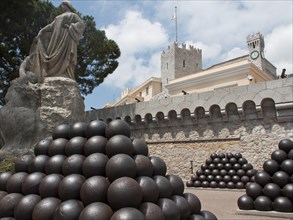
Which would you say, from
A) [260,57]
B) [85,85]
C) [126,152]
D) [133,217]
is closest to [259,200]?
[126,152]

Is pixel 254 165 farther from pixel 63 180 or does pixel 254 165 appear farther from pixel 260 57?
pixel 260 57

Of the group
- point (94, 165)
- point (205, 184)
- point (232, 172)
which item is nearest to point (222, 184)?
point (232, 172)

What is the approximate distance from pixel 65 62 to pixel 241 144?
7.60m

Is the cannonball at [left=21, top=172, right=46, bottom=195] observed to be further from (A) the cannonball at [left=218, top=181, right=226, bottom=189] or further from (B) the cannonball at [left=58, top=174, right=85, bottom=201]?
(A) the cannonball at [left=218, top=181, right=226, bottom=189]

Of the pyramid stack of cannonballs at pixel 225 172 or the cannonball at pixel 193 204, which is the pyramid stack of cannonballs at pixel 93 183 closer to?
the cannonball at pixel 193 204

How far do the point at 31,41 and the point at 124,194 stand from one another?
54.1 feet

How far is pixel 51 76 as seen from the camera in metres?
9.28

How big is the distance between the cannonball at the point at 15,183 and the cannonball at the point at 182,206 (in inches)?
72.9

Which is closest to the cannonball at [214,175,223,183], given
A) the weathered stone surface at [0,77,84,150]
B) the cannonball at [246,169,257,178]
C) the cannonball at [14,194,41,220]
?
the cannonball at [246,169,257,178]

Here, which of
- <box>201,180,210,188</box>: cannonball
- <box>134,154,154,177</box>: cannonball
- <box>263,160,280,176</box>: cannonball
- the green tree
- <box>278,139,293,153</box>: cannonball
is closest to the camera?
<box>134,154,154,177</box>: cannonball

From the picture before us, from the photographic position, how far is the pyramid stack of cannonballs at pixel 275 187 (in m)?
6.35

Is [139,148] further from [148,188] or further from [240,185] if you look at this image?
[240,185]

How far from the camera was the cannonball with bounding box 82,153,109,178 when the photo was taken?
3.31 m

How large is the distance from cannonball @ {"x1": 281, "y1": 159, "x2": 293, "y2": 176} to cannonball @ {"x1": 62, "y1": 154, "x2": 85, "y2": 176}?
494cm
